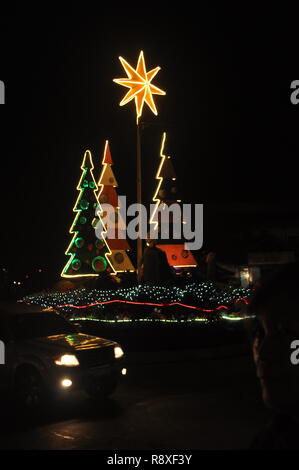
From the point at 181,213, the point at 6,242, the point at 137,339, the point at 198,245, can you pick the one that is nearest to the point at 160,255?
the point at 137,339

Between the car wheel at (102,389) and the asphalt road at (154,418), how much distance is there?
0.13 metres

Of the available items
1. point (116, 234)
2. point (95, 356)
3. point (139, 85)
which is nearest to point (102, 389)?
point (95, 356)

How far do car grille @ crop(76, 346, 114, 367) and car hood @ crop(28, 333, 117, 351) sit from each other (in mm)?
84

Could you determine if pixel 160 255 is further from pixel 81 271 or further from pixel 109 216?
pixel 109 216

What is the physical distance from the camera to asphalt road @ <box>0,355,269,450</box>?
7.52 m

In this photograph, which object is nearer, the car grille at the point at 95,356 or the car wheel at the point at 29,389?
the car wheel at the point at 29,389

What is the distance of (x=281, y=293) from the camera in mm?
1918

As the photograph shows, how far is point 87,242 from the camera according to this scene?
2766cm

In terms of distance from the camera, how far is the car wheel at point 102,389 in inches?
391

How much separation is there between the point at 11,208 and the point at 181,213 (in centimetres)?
3990
